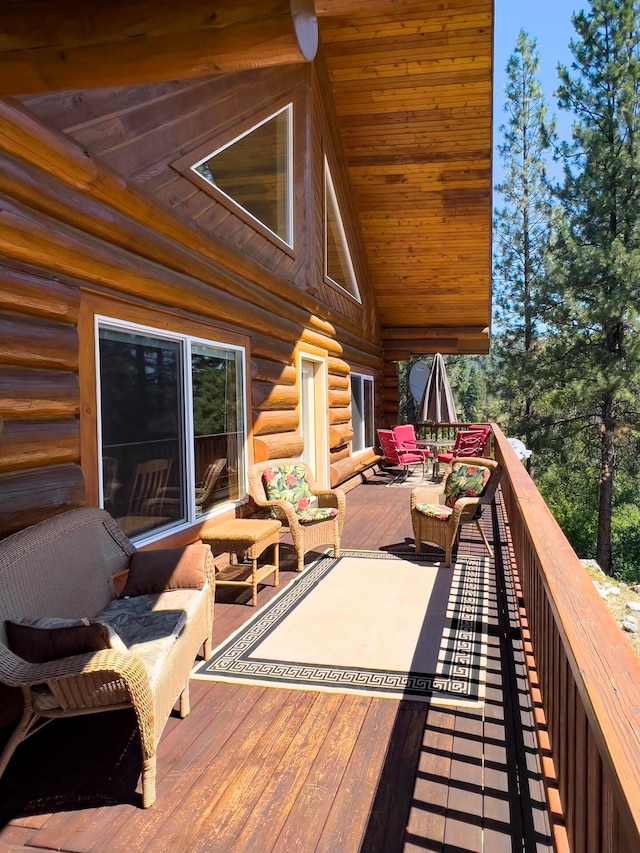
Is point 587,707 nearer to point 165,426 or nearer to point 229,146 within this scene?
point 165,426

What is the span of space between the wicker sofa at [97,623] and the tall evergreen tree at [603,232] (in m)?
15.3

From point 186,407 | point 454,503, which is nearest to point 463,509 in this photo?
point 454,503

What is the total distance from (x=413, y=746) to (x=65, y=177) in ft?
10.5

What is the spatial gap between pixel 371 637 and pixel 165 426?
2035 mm

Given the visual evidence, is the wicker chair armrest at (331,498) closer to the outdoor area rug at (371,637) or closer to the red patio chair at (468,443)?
the outdoor area rug at (371,637)

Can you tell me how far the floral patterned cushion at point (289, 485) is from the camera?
5460 millimetres

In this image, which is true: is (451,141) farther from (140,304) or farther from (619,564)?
(619,564)

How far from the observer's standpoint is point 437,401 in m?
11.8

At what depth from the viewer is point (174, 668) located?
2551 millimetres

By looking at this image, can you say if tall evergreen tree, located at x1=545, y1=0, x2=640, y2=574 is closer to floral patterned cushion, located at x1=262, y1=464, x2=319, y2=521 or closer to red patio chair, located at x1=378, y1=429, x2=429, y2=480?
red patio chair, located at x1=378, y1=429, x2=429, y2=480

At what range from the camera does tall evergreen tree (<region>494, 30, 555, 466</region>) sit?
71.3 ft

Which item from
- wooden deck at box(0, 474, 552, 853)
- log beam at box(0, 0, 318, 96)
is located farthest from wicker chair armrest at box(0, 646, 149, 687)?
log beam at box(0, 0, 318, 96)

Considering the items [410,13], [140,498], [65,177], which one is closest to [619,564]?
[410,13]

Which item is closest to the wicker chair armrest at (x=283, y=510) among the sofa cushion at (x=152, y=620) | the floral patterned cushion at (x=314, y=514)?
the floral patterned cushion at (x=314, y=514)
